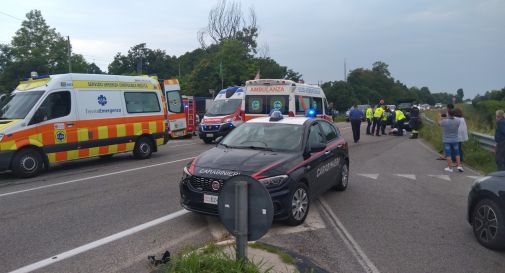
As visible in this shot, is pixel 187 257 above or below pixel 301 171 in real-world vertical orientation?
below

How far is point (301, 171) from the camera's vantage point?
19.3 feet

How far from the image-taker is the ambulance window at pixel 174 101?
19734 millimetres

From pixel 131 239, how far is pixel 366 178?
20.0 feet

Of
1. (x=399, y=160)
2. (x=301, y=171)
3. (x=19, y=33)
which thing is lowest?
(x=399, y=160)

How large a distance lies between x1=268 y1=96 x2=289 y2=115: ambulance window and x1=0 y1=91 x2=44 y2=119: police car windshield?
725 cm

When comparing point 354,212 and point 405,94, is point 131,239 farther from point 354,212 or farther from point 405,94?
point 405,94

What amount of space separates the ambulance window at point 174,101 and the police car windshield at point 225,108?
1.74m

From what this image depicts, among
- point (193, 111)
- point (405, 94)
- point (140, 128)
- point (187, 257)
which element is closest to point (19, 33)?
point (193, 111)

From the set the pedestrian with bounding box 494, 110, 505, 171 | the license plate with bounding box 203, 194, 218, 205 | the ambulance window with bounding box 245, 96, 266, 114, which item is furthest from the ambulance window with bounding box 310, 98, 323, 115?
the license plate with bounding box 203, 194, 218, 205

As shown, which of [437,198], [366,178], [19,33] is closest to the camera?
[437,198]

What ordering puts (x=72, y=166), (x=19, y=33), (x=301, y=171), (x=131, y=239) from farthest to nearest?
(x=19, y=33)
(x=72, y=166)
(x=301, y=171)
(x=131, y=239)

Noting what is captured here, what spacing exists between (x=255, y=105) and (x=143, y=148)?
429 centimetres

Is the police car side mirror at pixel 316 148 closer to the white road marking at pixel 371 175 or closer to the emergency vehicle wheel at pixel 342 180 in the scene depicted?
the emergency vehicle wheel at pixel 342 180

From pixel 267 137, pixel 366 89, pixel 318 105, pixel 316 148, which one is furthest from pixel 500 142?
pixel 366 89
